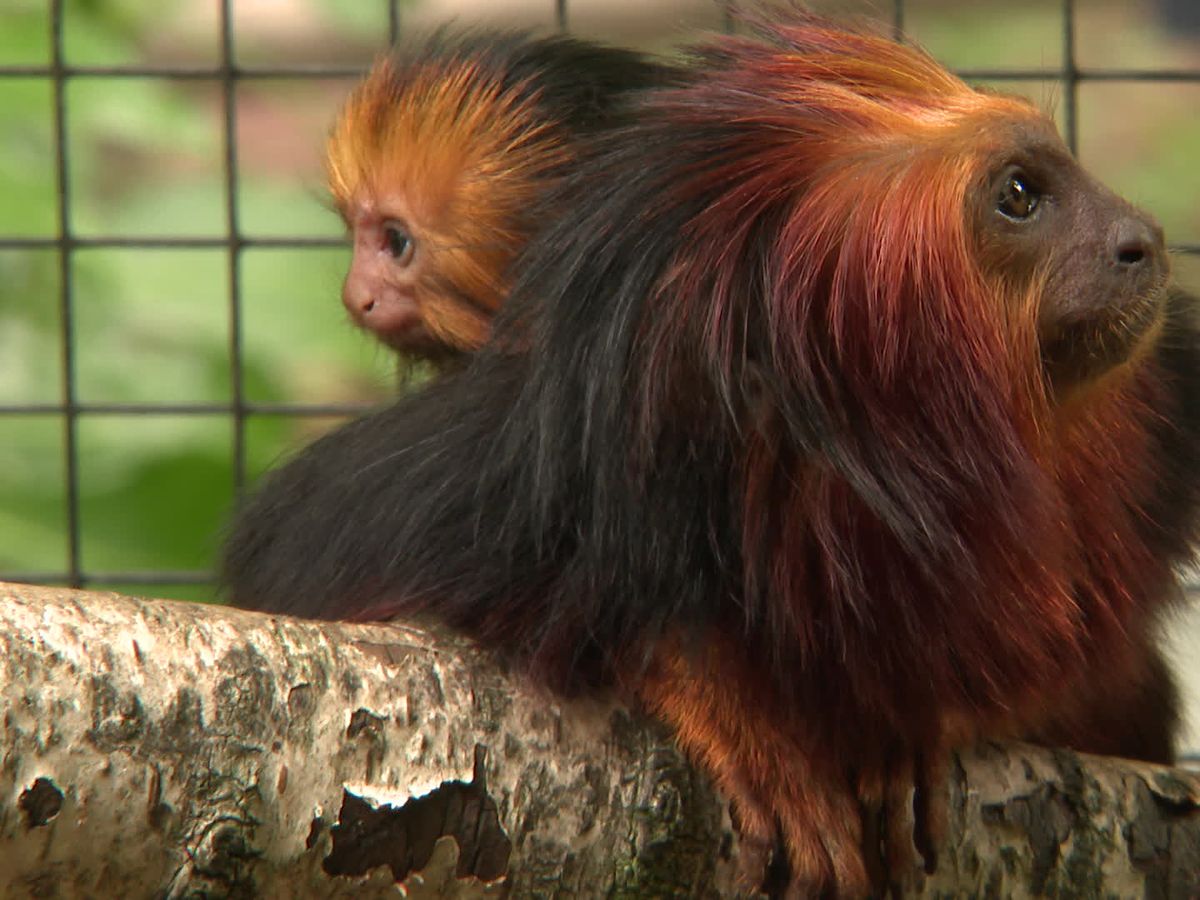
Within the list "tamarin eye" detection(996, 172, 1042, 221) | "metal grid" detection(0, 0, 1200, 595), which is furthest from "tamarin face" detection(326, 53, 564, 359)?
"tamarin eye" detection(996, 172, 1042, 221)

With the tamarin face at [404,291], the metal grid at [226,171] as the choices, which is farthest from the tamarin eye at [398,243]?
the metal grid at [226,171]

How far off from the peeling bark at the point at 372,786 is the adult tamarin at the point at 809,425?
0.05m

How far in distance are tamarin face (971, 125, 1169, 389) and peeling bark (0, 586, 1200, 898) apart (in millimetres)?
326

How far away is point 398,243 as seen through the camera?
197 cm

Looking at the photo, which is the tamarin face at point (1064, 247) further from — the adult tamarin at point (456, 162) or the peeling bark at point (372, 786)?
the adult tamarin at point (456, 162)

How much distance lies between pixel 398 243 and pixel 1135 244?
2.84 feet

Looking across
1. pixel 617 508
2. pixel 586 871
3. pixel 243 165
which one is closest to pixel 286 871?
pixel 586 871

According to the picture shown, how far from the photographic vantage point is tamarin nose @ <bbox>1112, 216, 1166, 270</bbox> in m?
1.33

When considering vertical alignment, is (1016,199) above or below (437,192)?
above

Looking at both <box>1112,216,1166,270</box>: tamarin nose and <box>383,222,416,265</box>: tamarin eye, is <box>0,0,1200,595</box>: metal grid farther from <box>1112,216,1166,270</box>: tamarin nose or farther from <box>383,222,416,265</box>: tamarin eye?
<box>1112,216,1166,270</box>: tamarin nose

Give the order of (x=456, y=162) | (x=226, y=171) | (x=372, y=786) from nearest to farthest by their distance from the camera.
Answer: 1. (x=372, y=786)
2. (x=456, y=162)
3. (x=226, y=171)

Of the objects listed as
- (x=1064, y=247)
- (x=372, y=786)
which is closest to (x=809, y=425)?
(x=1064, y=247)

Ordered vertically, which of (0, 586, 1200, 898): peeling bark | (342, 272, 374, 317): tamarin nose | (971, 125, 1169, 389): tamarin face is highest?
(971, 125, 1169, 389): tamarin face

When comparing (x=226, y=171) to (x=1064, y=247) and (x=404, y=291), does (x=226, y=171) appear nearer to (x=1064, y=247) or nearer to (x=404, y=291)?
(x=404, y=291)
